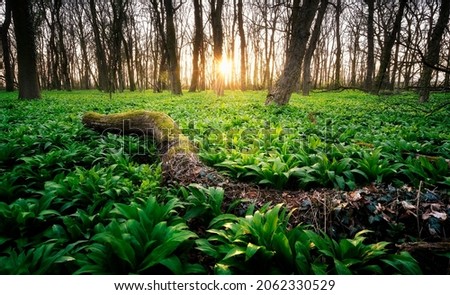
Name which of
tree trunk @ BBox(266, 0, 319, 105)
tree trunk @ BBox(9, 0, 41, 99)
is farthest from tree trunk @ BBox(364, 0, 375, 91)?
tree trunk @ BBox(9, 0, 41, 99)

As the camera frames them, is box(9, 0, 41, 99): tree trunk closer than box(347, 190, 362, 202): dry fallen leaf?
No

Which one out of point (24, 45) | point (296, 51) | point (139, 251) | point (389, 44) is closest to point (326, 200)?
point (139, 251)

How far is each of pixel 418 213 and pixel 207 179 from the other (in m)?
2.01

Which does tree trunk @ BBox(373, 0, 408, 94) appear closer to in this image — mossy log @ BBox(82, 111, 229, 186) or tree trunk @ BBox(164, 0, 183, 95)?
mossy log @ BBox(82, 111, 229, 186)

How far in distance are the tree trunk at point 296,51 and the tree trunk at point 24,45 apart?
10685mm

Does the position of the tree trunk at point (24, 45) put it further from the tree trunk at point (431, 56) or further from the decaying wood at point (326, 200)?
the tree trunk at point (431, 56)

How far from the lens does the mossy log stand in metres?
3.24

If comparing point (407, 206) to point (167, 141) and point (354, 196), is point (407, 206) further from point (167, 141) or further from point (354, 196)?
point (167, 141)

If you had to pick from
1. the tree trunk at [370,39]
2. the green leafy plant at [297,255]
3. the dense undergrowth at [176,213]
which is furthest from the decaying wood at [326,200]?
the tree trunk at [370,39]

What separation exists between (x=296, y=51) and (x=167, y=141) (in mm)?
7388

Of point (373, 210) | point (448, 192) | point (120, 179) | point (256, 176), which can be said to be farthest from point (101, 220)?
point (448, 192)

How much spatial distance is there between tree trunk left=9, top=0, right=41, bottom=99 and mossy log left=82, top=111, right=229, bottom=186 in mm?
8649

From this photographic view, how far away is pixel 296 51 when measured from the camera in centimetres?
998
